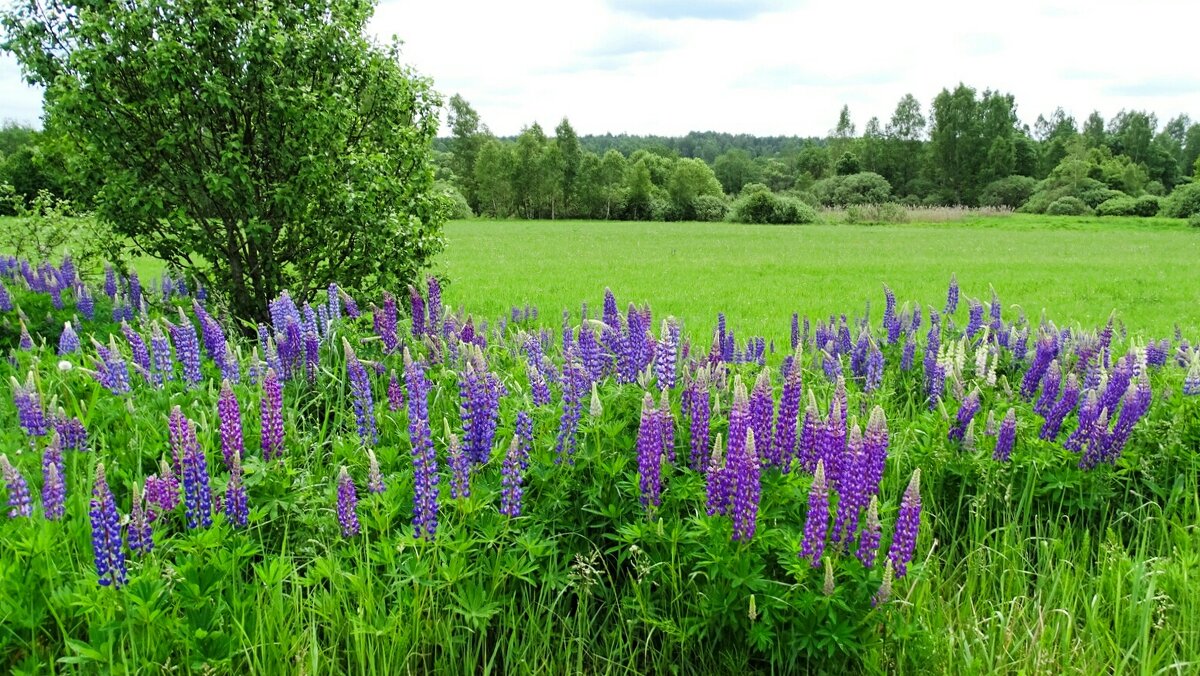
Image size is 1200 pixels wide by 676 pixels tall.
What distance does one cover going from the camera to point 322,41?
270 inches

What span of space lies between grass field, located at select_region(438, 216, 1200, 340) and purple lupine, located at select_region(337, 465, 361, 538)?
411 centimetres

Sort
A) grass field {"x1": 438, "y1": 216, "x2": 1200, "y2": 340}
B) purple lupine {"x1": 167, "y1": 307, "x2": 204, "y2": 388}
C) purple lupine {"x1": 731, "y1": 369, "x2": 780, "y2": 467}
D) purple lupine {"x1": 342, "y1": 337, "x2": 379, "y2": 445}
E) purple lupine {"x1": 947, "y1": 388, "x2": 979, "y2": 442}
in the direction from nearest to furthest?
purple lupine {"x1": 731, "y1": 369, "x2": 780, "y2": 467} < purple lupine {"x1": 342, "y1": 337, "x2": 379, "y2": 445} < purple lupine {"x1": 947, "y1": 388, "x2": 979, "y2": 442} < purple lupine {"x1": 167, "y1": 307, "x2": 204, "y2": 388} < grass field {"x1": 438, "y1": 216, "x2": 1200, "y2": 340}

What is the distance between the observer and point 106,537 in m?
2.66

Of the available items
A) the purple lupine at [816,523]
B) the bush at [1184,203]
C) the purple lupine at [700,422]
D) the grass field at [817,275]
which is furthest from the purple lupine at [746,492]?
the bush at [1184,203]

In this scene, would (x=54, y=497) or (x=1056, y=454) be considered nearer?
(x=54, y=497)

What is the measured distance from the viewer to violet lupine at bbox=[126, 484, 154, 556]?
2809 millimetres

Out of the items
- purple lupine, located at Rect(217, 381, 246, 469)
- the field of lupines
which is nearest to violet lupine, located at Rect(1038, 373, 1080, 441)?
the field of lupines

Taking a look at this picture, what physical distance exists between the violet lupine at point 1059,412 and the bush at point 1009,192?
97.2m

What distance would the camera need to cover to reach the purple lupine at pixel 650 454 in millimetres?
3129

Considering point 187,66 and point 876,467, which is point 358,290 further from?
point 876,467

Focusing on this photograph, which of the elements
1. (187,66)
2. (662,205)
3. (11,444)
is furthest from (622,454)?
(662,205)

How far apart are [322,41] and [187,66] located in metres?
1.13

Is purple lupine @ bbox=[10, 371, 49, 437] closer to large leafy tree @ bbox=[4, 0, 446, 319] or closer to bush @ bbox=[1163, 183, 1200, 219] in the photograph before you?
large leafy tree @ bbox=[4, 0, 446, 319]

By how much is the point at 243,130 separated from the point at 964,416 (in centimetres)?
631
